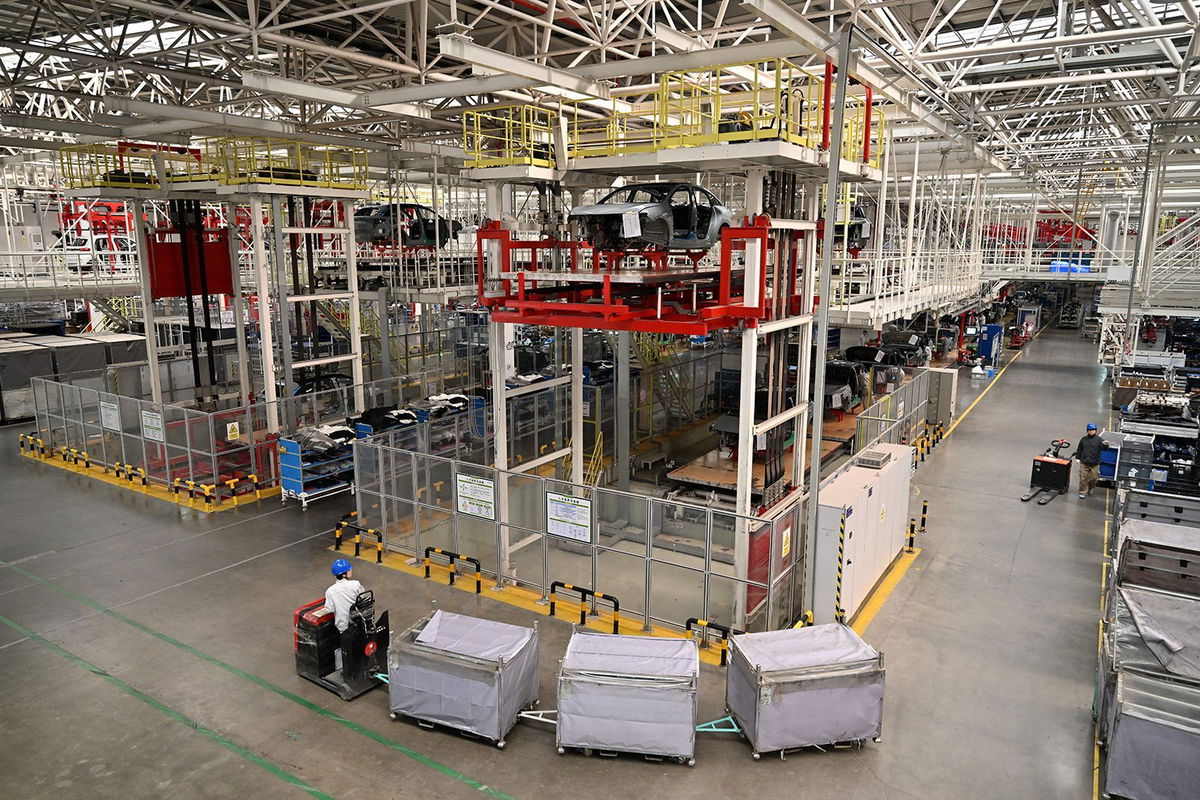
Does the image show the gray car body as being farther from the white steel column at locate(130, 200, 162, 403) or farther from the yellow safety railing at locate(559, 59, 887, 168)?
the white steel column at locate(130, 200, 162, 403)

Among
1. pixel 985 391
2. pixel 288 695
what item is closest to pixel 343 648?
pixel 288 695

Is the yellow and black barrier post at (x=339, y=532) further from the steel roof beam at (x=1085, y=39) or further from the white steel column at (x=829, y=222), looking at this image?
the steel roof beam at (x=1085, y=39)

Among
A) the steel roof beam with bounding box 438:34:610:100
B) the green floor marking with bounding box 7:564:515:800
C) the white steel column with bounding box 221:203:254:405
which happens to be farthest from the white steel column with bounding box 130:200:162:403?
the steel roof beam with bounding box 438:34:610:100

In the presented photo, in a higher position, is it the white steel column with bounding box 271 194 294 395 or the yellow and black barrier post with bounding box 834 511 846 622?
the white steel column with bounding box 271 194 294 395

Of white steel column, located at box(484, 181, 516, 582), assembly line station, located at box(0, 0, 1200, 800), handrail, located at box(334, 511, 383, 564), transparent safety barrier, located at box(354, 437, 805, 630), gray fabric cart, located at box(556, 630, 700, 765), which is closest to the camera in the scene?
gray fabric cart, located at box(556, 630, 700, 765)

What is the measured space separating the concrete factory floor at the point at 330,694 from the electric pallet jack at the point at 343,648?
0.22 metres

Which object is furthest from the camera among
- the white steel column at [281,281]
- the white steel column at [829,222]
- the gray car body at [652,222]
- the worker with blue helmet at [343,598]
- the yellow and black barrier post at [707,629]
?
the white steel column at [281,281]

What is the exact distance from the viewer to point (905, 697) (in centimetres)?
993

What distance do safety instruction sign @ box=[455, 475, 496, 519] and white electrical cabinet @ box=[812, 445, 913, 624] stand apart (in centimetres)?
528

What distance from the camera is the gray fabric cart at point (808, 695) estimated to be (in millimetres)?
8414

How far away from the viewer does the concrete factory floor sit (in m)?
8.34

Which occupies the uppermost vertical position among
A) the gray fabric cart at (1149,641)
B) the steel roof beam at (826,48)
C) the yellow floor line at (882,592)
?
the steel roof beam at (826,48)

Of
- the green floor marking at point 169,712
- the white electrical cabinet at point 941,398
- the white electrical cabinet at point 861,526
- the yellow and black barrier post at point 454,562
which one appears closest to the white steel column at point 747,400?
the white electrical cabinet at point 861,526

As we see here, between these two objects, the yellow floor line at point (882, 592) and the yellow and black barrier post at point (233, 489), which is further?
the yellow and black barrier post at point (233, 489)
